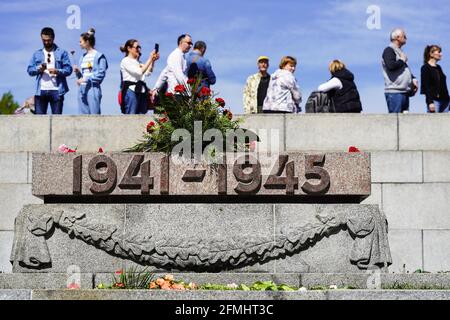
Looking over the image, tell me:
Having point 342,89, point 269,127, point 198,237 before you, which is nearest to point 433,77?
point 342,89

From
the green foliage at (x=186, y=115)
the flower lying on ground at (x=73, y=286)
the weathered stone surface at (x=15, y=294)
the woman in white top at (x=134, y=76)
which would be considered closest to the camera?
the weathered stone surface at (x=15, y=294)

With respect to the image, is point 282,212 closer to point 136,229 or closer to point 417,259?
point 136,229

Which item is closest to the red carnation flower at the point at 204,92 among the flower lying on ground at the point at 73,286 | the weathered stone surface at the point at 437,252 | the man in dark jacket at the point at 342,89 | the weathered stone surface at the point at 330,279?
the weathered stone surface at the point at 330,279

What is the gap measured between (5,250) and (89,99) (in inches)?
123

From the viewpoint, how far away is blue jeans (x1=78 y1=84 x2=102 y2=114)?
19172mm

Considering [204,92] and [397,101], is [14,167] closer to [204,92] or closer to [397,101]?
[204,92]

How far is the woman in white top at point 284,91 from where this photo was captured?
1888 cm

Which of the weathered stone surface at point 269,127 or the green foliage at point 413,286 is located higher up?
the weathered stone surface at point 269,127

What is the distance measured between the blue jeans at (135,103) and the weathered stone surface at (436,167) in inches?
200

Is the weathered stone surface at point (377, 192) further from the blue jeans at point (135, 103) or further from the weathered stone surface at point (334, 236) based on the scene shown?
the blue jeans at point (135, 103)

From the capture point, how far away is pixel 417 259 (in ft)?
59.8

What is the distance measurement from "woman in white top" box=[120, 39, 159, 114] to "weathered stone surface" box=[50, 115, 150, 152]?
30 cm

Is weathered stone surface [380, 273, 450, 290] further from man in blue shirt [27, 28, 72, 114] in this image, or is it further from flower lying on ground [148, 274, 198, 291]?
man in blue shirt [27, 28, 72, 114]

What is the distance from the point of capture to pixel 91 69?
740 inches
